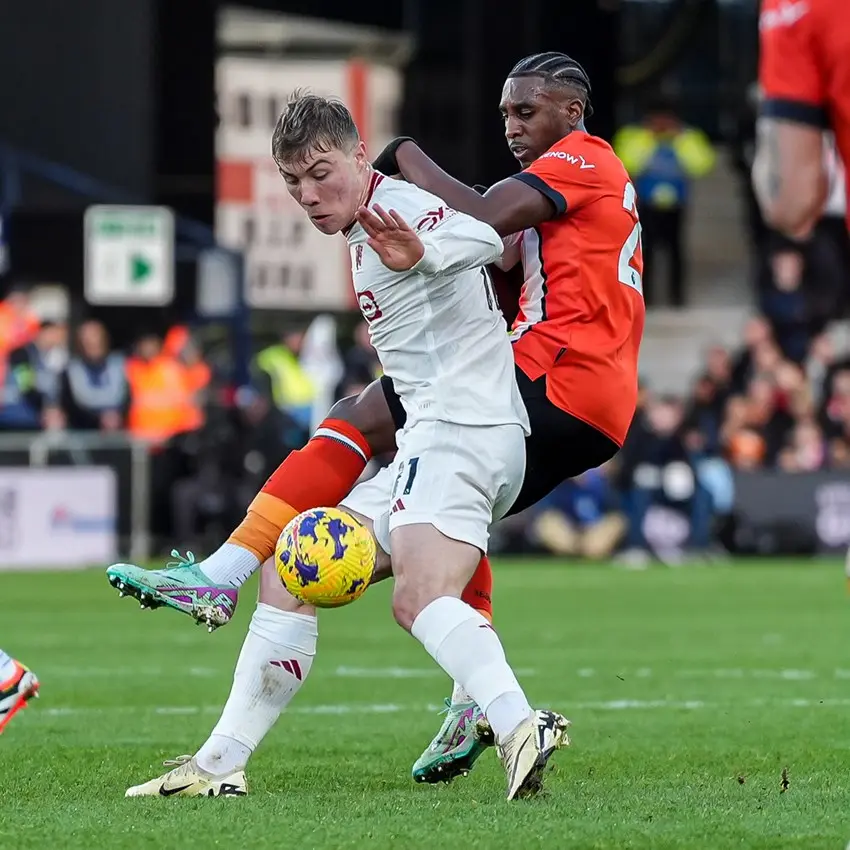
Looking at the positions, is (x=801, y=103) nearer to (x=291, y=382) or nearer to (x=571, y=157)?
(x=571, y=157)

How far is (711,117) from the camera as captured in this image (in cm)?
3288

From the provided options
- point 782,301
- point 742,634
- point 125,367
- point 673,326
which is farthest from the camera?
point 673,326

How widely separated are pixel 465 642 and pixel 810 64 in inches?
76.9

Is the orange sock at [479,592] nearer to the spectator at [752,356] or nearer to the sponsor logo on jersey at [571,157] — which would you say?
the sponsor logo on jersey at [571,157]

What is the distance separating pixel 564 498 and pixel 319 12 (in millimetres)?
12502

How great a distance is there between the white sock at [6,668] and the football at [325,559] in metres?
1.05

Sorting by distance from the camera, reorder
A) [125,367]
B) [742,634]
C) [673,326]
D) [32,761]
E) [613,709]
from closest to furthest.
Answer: [32,761], [613,709], [742,634], [125,367], [673,326]

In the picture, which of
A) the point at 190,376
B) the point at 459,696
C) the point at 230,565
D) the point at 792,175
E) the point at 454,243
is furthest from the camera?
the point at 190,376

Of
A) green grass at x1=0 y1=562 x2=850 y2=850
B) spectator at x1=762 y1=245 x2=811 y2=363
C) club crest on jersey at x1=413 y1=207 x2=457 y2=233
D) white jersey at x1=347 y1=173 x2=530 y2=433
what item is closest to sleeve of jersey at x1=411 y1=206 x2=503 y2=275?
club crest on jersey at x1=413 y1=207 x2=457 y2=233

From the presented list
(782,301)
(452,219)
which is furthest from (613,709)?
(782,301)

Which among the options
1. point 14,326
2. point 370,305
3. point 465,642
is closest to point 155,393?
point 14,326

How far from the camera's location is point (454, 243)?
18.8 ft

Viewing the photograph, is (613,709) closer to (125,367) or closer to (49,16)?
(125,367)

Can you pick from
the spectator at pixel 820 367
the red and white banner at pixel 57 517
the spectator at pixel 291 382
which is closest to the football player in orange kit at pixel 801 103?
the red and white banner at pixel 57 517
